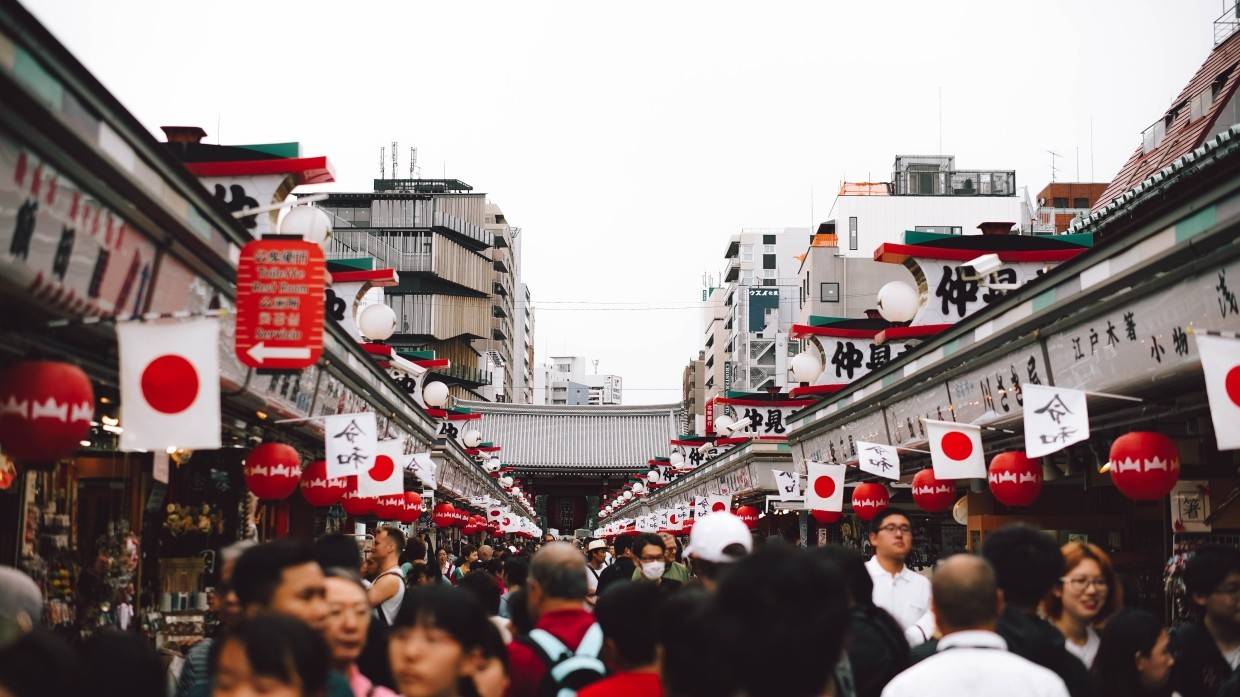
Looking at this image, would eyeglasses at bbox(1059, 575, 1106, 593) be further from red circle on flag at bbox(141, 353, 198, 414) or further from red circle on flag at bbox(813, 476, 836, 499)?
red circle on flag at bbox(813, 476, 836, 499)

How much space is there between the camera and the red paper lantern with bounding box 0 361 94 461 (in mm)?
6109

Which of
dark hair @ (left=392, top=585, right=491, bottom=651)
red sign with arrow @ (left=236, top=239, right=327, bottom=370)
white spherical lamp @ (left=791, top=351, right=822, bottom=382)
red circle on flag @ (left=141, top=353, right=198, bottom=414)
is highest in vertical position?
white spherical lamp @ (left=791, top=351, right=822, bottom=382)

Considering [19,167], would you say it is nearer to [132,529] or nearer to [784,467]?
[132,529]

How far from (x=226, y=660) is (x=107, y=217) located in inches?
151

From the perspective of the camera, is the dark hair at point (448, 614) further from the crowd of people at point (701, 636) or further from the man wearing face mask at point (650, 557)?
the man wearing face mask at point (650, 557)

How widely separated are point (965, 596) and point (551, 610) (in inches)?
86.8

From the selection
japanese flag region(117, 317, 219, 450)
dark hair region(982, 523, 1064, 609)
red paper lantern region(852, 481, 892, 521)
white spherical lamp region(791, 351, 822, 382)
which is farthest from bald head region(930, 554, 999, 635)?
white spherical lamp region(791, 351, 822, 382)

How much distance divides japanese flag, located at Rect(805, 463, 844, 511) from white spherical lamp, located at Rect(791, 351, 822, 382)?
20.5ft

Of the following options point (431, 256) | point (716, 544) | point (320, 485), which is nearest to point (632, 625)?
point (716, 544)

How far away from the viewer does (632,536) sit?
1304 centimetres

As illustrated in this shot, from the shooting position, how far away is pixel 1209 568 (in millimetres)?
6867

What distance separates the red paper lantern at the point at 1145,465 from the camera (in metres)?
9.30

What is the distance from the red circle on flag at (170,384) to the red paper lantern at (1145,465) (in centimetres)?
662

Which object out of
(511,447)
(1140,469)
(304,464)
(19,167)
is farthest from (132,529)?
(511,447)
